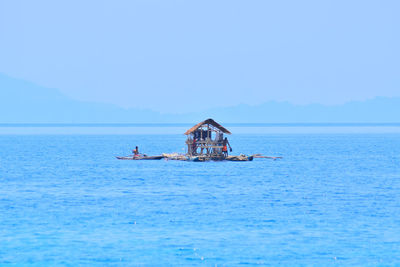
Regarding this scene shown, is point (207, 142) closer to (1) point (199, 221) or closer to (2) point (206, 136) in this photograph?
(2) point (206, 136)

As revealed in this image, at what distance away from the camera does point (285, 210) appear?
107ft

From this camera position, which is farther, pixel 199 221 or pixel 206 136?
pixel 206 136

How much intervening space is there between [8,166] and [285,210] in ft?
133

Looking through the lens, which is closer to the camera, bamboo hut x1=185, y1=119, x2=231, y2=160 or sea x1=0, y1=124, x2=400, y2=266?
sea x1=0, y1=124, x2=400, y2=266

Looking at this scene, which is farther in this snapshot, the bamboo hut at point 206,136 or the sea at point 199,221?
the bamboo hut at point 206,136

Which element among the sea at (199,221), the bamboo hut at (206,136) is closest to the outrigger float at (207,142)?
the bamboo hut at (206,136)

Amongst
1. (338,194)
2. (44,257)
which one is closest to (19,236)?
(44,257)

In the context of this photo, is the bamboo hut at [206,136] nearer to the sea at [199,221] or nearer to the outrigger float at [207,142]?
the outrigger float at [207,142]

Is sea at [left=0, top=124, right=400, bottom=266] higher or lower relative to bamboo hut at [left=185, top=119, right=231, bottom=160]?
lower

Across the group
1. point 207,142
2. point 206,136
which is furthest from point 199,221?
point 206,136

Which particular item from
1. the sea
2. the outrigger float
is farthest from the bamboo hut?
the sea

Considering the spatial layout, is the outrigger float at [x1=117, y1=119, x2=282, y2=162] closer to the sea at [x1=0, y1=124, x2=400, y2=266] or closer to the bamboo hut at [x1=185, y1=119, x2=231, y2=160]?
the bamboo hut at [x1=185, y1=119, x2=231, y2=160]

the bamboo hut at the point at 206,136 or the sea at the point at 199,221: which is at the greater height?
the bamboo hut at the point at 206,136

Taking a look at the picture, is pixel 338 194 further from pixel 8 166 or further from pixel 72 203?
pixel 8 166
